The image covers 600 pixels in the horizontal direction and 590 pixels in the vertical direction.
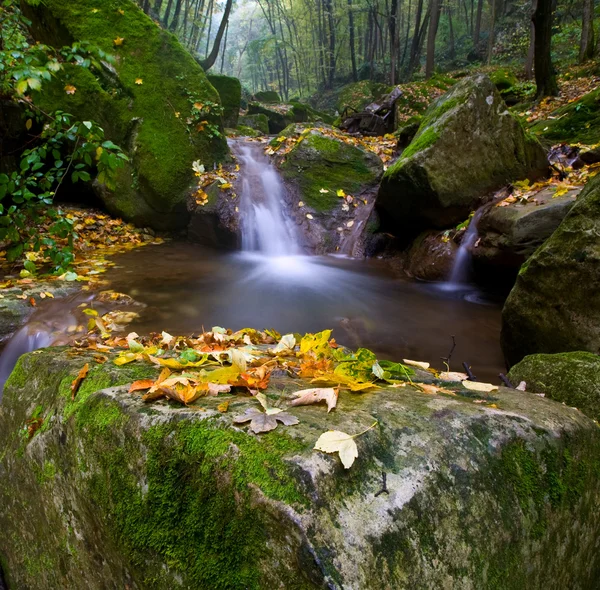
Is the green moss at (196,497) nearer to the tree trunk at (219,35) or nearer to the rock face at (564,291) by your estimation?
the rock face at (564,291)

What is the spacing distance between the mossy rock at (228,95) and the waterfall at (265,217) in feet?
21.0

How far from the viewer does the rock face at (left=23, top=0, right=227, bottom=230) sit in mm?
7668

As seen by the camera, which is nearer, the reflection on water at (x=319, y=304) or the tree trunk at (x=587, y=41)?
the reflection on water at (x=319, y=304)

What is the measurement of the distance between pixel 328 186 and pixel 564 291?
19.7 ft

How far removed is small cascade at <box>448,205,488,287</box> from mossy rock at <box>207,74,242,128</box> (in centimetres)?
1104

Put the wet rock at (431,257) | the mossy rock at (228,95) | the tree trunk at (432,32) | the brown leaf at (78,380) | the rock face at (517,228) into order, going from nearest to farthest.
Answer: the brown leaf at (78,380)
the rock face at (517,228)
the wet rock at (431,257)
the mossy rock at (228,95)
the tree trunk at (432,32)

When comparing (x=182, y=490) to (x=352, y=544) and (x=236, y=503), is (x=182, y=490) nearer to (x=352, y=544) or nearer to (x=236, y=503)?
(x=236, y=503)

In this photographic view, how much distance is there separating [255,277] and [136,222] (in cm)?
336

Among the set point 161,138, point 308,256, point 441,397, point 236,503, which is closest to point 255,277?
point 308,256

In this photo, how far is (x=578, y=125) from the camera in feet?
23.8

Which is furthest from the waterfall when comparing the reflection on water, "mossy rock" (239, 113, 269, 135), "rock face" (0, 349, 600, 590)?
"mossy rock" (239, 113, 269, 135)

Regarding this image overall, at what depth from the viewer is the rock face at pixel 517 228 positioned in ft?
14.9

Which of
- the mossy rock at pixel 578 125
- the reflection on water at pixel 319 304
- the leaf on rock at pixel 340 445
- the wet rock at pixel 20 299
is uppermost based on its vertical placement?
the mossy rock at pixel 578 125

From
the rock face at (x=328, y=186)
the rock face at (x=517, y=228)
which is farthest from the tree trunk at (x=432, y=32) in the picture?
the rock face at (x=517, y=228)
